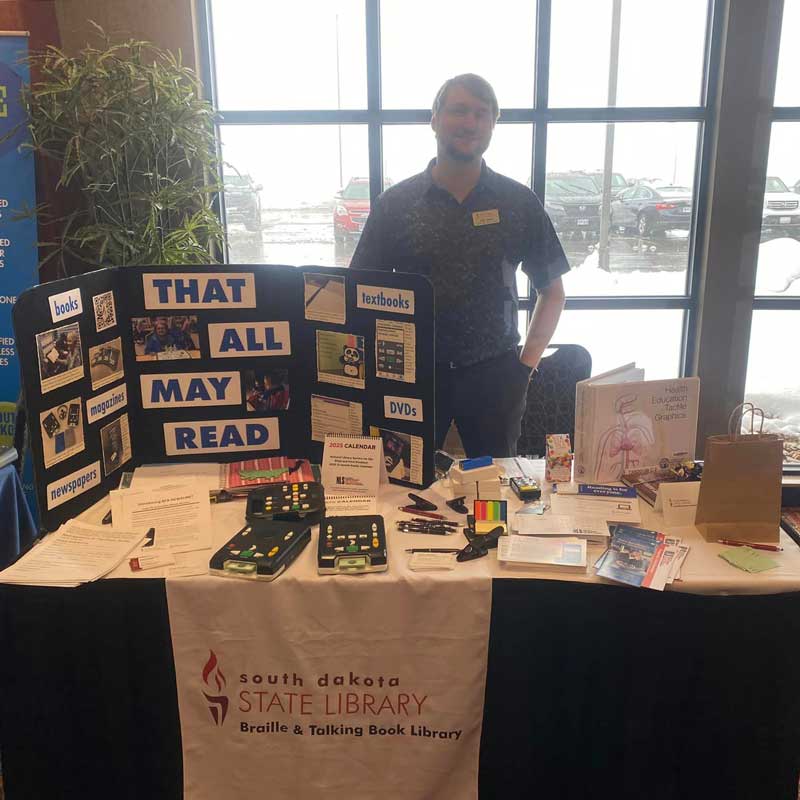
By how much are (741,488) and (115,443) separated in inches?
56.6

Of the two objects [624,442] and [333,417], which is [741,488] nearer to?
[624,442]

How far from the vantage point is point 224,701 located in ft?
4.51

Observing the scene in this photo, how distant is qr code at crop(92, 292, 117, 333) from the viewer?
1.62m

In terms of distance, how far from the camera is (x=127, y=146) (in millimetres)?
2494

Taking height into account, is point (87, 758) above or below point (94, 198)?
below

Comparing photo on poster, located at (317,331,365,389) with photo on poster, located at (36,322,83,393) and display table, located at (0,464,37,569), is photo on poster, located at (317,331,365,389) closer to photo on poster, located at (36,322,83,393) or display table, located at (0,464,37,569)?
photo on poster, located at (36,322,83,393)

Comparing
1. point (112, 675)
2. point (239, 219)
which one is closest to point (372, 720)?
point (112, 675)

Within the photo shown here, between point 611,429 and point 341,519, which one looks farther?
point 611,429

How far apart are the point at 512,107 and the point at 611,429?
6.48ft

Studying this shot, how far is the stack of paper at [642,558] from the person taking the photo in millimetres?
1335

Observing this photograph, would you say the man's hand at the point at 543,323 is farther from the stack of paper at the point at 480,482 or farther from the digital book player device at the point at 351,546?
the digital book player device at the point at 351,546

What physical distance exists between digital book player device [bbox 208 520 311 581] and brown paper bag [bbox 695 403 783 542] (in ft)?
2.80

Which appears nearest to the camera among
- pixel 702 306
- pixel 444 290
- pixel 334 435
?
pixel 334 435

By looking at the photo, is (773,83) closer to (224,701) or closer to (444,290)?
(444,290)
